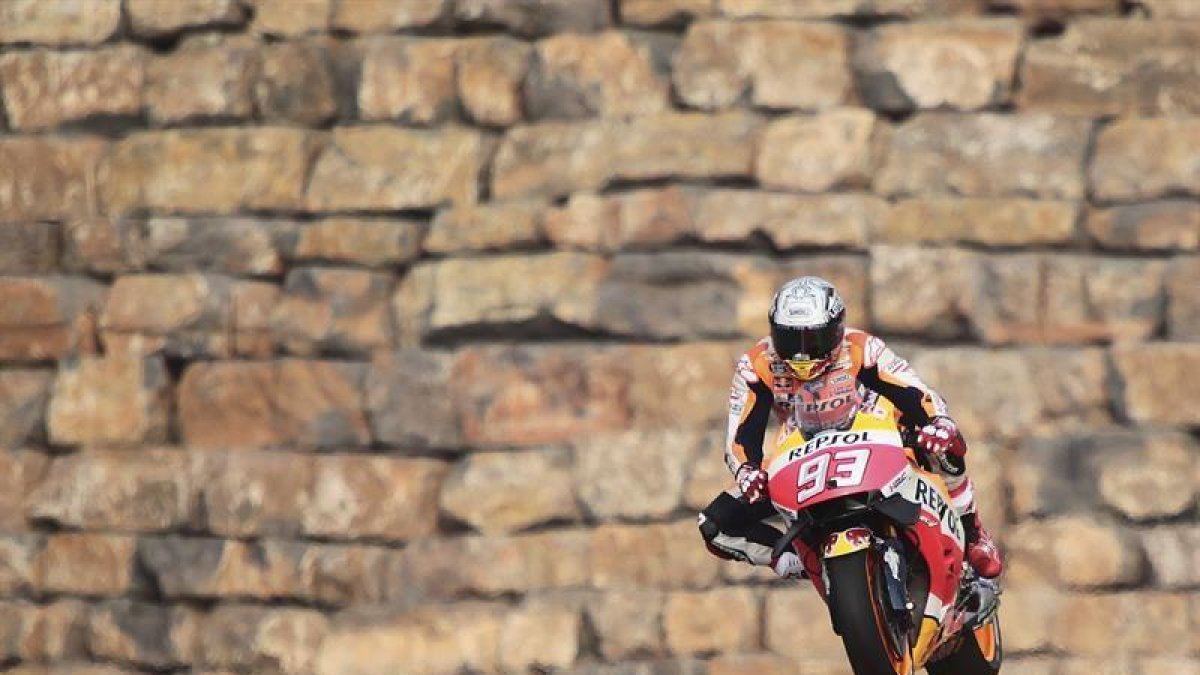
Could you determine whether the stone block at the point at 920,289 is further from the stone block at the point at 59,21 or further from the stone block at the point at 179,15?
the stone block at the point at 59,21

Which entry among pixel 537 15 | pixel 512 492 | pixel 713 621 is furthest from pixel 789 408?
pixel 537 15

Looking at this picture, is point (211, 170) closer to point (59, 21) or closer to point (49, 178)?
point (49, 178)

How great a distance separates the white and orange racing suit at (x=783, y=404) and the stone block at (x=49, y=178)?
7.29m

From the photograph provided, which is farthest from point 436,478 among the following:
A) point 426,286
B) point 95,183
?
point 95,183

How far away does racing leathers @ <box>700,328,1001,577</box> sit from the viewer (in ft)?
36.5

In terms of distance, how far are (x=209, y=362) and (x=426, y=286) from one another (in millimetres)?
1614

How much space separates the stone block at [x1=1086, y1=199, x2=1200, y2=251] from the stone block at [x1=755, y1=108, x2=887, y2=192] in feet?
4.76

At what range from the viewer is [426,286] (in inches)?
632

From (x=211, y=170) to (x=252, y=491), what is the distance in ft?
7.38

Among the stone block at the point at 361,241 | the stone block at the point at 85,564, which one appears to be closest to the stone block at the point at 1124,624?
the stone block at the point at 361,241

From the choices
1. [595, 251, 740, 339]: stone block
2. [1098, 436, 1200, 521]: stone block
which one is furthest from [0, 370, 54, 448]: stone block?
[1098, 436, 1200, 521]: stone block

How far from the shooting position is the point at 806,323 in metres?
10.9

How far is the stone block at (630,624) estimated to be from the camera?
14.8 m

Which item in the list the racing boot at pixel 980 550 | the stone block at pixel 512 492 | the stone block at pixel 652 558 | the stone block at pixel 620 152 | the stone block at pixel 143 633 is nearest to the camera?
the racing boot at pixel 980 550
